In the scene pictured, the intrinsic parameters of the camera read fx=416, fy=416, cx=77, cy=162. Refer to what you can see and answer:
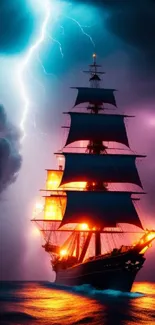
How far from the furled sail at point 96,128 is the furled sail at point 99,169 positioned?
3582 mm

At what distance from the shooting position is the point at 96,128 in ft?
203

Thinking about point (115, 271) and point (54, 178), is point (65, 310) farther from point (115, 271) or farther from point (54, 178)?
point (54, 178)

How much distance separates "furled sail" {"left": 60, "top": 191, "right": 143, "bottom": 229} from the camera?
178ft

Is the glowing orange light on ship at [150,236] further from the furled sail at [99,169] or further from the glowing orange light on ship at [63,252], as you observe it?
the glowing orange light on ship at [63,252]

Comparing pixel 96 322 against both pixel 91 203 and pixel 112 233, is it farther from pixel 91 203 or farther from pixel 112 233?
pixel 112 233

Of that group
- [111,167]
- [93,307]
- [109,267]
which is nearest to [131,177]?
[111,167]

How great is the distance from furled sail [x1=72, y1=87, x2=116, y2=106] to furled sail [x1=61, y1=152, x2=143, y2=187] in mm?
10687

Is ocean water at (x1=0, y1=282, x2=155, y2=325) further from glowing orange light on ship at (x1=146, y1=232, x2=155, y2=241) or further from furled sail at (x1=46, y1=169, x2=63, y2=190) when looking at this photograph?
furled sail at (x1=46, y1=169, x2=63, y2=190)

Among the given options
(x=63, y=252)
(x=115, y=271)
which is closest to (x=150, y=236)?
(x=115, y=271)

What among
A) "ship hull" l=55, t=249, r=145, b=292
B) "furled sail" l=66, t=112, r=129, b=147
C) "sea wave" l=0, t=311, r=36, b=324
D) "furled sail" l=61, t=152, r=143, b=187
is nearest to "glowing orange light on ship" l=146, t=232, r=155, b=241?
"ship hull" l=55, t=249, r=145, b=292

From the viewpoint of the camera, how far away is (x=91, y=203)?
55.1 meters

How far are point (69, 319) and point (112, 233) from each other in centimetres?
3175

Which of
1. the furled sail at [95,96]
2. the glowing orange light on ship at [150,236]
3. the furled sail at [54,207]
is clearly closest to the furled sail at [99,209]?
the glowing orange light on ship at [150,236]

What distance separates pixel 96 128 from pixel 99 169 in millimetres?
6996
